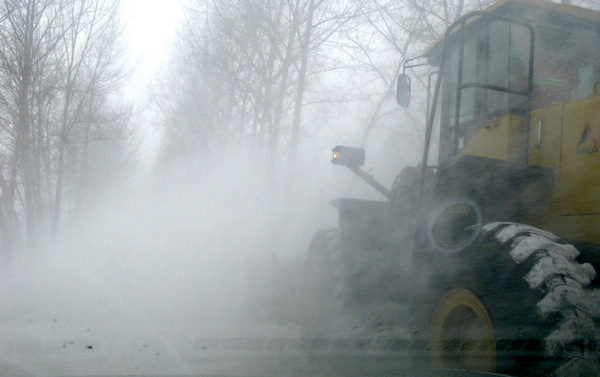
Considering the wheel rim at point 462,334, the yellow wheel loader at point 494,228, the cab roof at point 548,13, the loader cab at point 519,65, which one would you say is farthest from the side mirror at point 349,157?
the wheel rim at point 462,334

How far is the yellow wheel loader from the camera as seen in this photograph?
81.2 inches

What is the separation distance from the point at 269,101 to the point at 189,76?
8.41 metres

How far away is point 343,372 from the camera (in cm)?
367

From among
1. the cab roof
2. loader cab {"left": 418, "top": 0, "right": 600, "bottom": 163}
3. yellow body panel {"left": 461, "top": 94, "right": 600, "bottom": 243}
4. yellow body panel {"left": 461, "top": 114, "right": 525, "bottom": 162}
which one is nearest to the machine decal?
yellow body panel {"left": 461, "top": 94, "right": 600, "bottom": 243}

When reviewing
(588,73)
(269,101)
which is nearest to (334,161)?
(588,73)

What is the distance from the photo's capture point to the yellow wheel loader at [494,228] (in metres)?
2.06

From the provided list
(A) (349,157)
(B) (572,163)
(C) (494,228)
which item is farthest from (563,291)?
(A) (349,157)

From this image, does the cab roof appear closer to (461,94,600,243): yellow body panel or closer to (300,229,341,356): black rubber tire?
(461,94,600,243): yellow body panel

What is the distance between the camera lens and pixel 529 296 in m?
2.06

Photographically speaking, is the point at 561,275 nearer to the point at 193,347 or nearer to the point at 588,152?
the point at 588,152

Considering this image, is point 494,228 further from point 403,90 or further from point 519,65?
point 403,90

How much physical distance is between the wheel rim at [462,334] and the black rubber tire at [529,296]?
0.02 meters

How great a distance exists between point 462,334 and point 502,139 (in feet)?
4.49

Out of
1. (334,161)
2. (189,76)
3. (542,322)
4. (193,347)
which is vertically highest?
(189,76)
